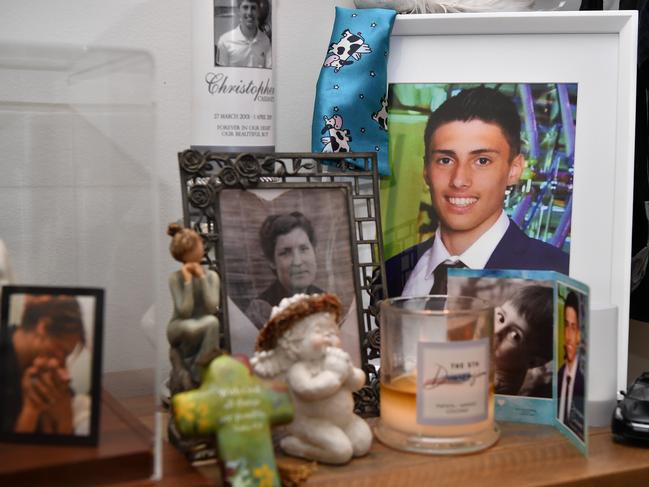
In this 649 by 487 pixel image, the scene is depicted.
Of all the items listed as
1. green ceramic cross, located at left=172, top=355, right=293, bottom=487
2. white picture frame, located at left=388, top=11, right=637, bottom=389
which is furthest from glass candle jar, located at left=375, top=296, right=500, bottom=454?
white picture frame, located at left=388, top=11, right=637, bottom=389

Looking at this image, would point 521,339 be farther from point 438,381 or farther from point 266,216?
point 266,216

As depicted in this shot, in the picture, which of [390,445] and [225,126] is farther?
[225,126]

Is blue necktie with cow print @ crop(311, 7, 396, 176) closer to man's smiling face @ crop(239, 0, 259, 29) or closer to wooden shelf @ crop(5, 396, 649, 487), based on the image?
man's smiling face @ crop(239, 0, 259, 29)

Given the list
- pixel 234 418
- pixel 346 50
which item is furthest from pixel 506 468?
pixel 346 50

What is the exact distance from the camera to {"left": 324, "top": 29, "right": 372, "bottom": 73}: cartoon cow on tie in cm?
86

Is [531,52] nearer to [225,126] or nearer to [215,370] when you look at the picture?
[225,126]

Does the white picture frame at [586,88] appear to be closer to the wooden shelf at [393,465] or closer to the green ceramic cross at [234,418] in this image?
the wooden shelf at [393,465]

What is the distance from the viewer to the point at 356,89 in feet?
Result: 2.82

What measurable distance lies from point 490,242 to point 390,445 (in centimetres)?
27

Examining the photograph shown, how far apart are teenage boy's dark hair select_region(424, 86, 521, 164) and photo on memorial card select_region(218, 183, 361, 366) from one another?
0.15 metres

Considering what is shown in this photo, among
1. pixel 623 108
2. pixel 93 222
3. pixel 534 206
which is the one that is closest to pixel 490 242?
pixel 534 206

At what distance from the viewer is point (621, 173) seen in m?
0.87

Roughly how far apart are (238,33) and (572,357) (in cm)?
41

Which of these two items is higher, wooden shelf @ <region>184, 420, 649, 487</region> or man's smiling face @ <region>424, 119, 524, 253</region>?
man's smiling face @ <region>424, 119, 524, 253</region>
